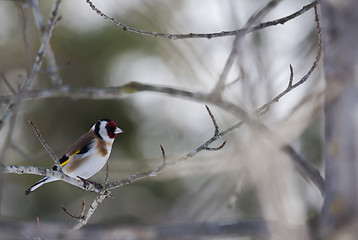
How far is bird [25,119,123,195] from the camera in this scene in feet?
12.7

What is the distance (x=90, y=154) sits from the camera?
3953 mm

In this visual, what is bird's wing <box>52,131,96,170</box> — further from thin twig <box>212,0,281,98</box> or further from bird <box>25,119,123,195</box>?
thin twig <box>212,0,281,98</box>

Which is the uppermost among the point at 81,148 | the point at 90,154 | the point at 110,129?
the point at 110,129

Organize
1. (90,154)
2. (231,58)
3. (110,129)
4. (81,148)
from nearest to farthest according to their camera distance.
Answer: (231,58), (90,154), (81,148), (110,129)

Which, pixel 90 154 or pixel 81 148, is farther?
pixel 81 148

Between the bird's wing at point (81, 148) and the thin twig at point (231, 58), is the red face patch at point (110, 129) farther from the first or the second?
the thin twig at point (231, 58)

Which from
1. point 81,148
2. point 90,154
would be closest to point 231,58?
point 90,154

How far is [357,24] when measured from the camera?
1371 mm

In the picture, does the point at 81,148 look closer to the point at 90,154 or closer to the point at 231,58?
the point at 90,154

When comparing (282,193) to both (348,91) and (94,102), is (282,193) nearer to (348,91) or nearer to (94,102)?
(348,91)

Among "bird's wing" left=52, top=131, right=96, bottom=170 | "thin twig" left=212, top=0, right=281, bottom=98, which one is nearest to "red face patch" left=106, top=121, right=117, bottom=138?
"bird's wing" left=52, top=131, right=96, bottom=170

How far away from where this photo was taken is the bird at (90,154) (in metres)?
3.86

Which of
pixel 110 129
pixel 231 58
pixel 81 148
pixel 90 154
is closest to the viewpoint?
pixel 231 58

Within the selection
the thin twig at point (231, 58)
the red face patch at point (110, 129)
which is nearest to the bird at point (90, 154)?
the red face patch at point (110, 129)
